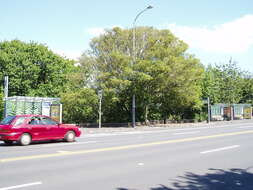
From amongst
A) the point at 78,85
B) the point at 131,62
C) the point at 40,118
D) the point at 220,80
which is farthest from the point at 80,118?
the point at 220,80

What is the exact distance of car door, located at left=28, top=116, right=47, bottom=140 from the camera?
44.8 feet

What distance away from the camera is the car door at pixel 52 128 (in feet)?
46.5

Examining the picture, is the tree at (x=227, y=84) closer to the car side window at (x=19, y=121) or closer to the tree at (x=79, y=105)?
the tree at (x=79, y=105)

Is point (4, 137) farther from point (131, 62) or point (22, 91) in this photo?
point (22, 91)

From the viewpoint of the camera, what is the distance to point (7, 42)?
1578 inches

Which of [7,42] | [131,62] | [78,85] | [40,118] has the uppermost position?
[7,42]

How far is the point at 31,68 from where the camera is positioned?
37.7 meters

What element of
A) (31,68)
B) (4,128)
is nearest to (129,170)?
(4,128)

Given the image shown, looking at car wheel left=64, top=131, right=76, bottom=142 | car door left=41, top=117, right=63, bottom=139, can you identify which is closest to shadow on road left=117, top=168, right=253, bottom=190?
car door left=41, top=117, right=63, bottom=139

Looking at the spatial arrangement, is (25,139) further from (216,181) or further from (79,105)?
(79,105)

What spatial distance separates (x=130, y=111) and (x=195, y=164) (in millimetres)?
22108

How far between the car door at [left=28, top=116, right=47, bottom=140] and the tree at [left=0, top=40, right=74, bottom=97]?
2426cm

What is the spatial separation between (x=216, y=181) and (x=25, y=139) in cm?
975

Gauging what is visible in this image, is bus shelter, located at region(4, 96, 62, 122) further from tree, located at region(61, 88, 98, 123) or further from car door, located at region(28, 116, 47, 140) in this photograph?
car door, located at region(28, 116, 47, 140)
